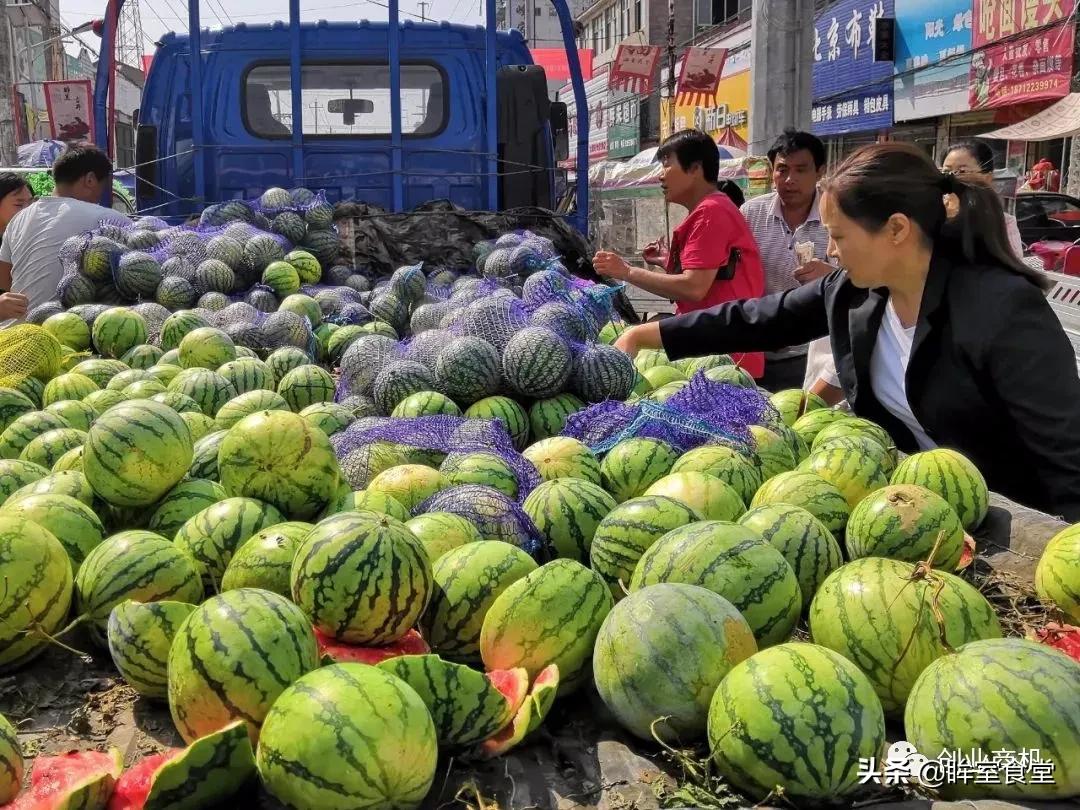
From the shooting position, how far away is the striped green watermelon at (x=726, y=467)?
2762 millimetres

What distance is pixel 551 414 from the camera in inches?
146

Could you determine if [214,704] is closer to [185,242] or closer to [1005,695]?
[1005,695]

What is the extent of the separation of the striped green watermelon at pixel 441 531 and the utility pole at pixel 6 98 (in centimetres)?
1849

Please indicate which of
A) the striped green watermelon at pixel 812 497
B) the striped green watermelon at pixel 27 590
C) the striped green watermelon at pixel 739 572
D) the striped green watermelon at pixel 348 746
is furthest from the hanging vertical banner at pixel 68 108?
the striped green watermelon at pixel 348 746

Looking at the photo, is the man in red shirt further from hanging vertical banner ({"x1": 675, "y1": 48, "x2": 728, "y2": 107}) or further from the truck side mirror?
hanging vertical banner ({"x1": 675, "y1": 48, "x2": 728, "y2": 107})

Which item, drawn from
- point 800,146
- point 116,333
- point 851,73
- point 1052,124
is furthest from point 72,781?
point 851,73

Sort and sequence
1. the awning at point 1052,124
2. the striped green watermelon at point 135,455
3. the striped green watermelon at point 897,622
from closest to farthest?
the striped green watermelon at point 897,622 → the striped green watermelon at point 135,455 → the awning at point 1052,124

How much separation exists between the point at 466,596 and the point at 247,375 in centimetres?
252

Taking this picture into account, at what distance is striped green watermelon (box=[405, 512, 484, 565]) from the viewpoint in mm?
2279

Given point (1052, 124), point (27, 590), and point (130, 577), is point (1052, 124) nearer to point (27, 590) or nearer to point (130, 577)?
point (130, 577)

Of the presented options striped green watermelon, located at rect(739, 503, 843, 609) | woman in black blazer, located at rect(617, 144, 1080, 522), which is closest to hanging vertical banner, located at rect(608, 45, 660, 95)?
woman in black blazer, located at rect(617, 144, 1080, 522)

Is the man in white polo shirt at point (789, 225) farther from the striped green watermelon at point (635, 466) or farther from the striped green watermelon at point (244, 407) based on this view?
the striped green watermelon at point (244, 407)

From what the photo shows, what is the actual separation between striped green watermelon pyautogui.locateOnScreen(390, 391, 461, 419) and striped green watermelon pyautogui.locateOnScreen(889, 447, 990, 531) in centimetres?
174

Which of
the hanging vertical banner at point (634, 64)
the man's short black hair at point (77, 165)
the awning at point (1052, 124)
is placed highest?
the hanging vertical banner at point (634, 64)
